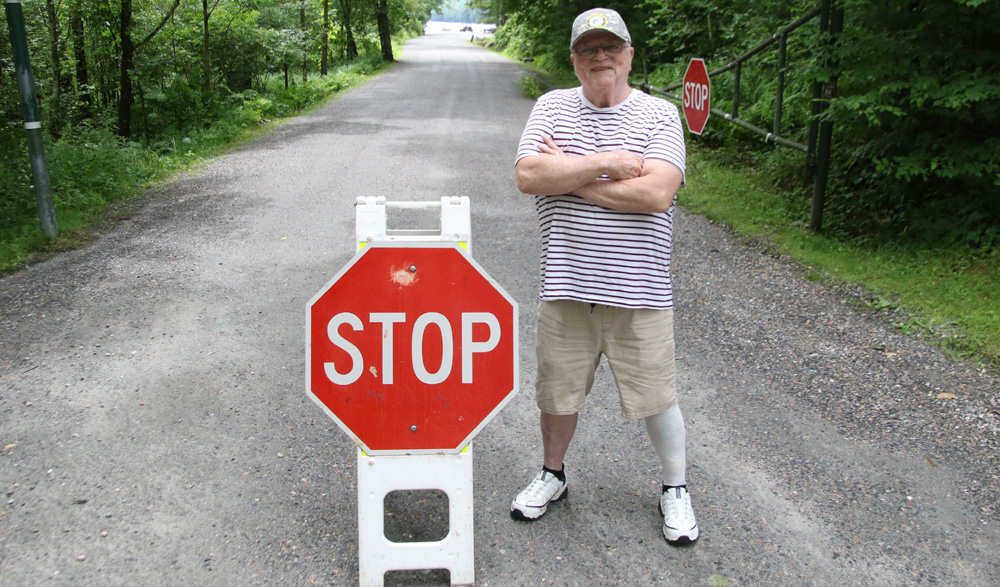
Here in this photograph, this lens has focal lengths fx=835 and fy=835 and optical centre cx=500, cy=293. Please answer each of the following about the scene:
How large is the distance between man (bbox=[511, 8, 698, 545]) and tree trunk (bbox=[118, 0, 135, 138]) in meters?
12.5

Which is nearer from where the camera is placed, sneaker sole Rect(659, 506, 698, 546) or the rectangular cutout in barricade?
the rectangular cutout in barricade

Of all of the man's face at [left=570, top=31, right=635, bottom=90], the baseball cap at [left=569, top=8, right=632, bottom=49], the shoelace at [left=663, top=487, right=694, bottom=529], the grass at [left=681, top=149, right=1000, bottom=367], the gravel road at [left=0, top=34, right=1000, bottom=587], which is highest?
the baseball cap at [left=569, top=8, right=632, bottom=49]

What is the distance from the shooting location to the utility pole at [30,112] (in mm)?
6863

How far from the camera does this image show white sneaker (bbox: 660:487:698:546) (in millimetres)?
3121

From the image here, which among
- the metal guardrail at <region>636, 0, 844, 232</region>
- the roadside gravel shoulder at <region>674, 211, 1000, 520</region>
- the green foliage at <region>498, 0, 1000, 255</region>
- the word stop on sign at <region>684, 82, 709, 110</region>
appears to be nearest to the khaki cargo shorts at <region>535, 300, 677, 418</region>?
the roadside gravel shoulder at <region>674, 211, 1000, 520</region>

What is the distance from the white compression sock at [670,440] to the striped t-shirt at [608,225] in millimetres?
446

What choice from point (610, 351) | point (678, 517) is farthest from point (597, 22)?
point (678, 517)

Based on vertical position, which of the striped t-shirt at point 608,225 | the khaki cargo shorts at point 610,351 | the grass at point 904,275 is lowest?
the grass at point 904,275

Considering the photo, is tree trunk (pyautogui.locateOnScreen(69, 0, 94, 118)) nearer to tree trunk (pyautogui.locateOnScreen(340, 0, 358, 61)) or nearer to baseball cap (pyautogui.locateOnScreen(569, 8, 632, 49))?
baseball cap (pyautogui.locateOnScreen(569, 8, 632, 49))

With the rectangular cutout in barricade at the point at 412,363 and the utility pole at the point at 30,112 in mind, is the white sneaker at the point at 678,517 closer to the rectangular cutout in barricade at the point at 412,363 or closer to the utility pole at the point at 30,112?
the rectangular cutout in barricade at the point at 412,363

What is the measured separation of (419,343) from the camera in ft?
9.15

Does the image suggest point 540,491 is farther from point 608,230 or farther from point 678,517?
point 608,230

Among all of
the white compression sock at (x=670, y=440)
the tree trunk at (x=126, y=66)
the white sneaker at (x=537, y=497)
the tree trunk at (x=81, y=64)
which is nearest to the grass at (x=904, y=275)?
the white compression sock at (x=670, y=440)

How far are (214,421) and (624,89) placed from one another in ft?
8.44
